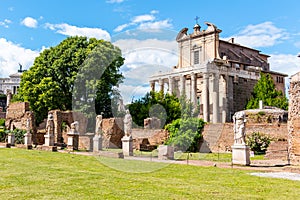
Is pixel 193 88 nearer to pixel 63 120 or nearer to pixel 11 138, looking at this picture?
pixel 63 120

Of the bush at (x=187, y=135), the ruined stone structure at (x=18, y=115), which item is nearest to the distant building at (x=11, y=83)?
the ruined stone structure at (x=18, y=115)

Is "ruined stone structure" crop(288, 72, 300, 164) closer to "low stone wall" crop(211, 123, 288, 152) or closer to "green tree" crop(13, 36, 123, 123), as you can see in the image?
"low stone wall" crop(211, 123, 288, 152)

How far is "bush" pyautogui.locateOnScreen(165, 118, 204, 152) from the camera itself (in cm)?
2619

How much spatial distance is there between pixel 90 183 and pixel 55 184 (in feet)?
2.89

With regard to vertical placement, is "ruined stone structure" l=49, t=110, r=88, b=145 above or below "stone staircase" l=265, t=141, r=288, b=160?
above

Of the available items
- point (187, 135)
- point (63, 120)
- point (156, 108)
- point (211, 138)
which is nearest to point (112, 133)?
point (63, 120)

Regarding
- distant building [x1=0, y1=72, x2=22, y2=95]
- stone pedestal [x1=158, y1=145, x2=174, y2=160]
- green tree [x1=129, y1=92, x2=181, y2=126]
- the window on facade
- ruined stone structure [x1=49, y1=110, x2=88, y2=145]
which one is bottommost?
stone pedestal [x1=158, y1=145, x2=174, y2=160]

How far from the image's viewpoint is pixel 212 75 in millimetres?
44750

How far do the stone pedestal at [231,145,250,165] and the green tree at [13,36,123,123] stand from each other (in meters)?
20.9

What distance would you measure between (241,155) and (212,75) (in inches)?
1198

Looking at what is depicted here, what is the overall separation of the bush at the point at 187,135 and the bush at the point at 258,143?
4175 millimetres

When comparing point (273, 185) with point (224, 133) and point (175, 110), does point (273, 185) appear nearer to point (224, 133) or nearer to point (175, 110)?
point (224, 133)

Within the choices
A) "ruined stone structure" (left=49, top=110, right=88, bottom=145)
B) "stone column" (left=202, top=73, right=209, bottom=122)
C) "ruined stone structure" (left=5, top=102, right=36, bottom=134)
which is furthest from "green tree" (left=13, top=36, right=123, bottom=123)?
"stone column" (left=202, top=73, right=209, bottom=122)

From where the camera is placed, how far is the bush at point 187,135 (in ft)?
85.9
